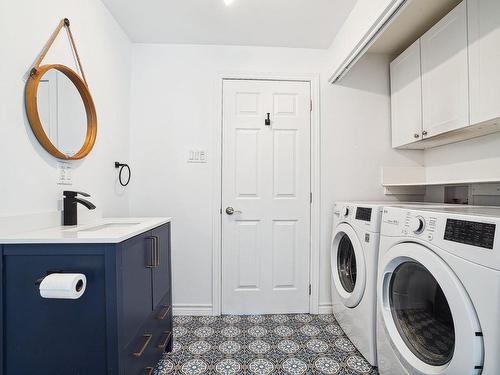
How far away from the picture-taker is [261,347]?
1.63 meters

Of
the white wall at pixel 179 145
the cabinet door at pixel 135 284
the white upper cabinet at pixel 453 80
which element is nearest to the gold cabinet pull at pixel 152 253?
the cabinet door at pixel 135 284

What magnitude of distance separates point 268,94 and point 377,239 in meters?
1.46

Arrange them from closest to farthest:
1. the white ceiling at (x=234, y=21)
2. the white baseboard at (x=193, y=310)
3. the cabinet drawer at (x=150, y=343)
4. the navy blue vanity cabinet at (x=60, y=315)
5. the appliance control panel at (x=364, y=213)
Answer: the navy blue vanity cabinet at (x=60, y=315), the cabinet drawer at (x=150, y=343), the appliance control panel at (x=364, y=213), the white ceiling at (x=234, y=21), the white baseboard at (x=193, y=310)

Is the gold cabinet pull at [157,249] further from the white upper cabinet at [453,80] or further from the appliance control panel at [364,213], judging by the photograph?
the white upper cabinet at [453,80]

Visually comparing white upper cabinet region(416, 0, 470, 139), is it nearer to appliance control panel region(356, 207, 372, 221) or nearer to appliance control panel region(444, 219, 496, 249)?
appliance control panel region(356, 207, 372, 221)

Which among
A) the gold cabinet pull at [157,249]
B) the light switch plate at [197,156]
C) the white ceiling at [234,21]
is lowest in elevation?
the gold cabinet pull at [157,249]

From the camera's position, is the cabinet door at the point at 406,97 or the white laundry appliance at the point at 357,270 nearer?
the white laundry appliance at the point at 357,270

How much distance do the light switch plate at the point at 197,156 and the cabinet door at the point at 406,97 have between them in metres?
1.65

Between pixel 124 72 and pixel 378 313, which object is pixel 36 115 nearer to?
pixel 124 72

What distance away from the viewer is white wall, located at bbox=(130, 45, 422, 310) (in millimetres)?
2061

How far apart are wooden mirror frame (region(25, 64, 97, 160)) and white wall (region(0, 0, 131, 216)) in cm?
3

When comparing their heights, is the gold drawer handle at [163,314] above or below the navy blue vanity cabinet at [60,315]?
below

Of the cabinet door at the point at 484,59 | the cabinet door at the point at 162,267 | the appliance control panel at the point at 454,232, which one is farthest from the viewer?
the cabinet door at the point at 162,267

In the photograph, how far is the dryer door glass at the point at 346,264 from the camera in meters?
1.73
